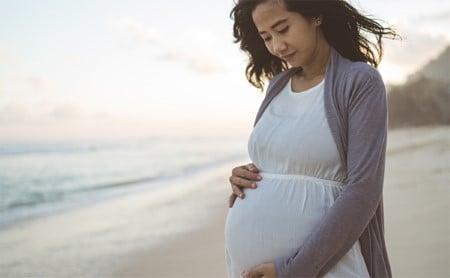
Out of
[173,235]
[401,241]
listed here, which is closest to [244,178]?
[401,241]

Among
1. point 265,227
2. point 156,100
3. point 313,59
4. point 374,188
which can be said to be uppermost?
point 313,59

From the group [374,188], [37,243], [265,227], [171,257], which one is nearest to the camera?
[374,188]

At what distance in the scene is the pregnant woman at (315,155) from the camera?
162cm

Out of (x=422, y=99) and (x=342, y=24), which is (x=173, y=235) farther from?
(x=422, y=99)

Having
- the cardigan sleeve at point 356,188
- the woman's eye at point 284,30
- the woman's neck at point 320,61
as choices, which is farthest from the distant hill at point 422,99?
the cardigan sleeve at point 356,188

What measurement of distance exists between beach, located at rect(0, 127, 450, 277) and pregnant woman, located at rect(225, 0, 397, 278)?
7.55 feet

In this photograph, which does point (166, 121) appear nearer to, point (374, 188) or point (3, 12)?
point (3, 12)

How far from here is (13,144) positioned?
16688 mm

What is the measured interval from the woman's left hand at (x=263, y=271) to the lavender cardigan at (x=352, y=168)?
0.08 ft

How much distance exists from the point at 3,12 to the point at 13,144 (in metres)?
4.22

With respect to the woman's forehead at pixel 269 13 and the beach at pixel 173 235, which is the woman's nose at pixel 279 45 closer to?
the woman's forehead at pixel 269 13

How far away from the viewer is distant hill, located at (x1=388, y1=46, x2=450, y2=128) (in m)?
14.8

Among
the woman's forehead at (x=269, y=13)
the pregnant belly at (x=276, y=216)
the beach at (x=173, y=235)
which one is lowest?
the beach at (x=173, y=235)

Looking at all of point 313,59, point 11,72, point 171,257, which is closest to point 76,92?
point 11,72
